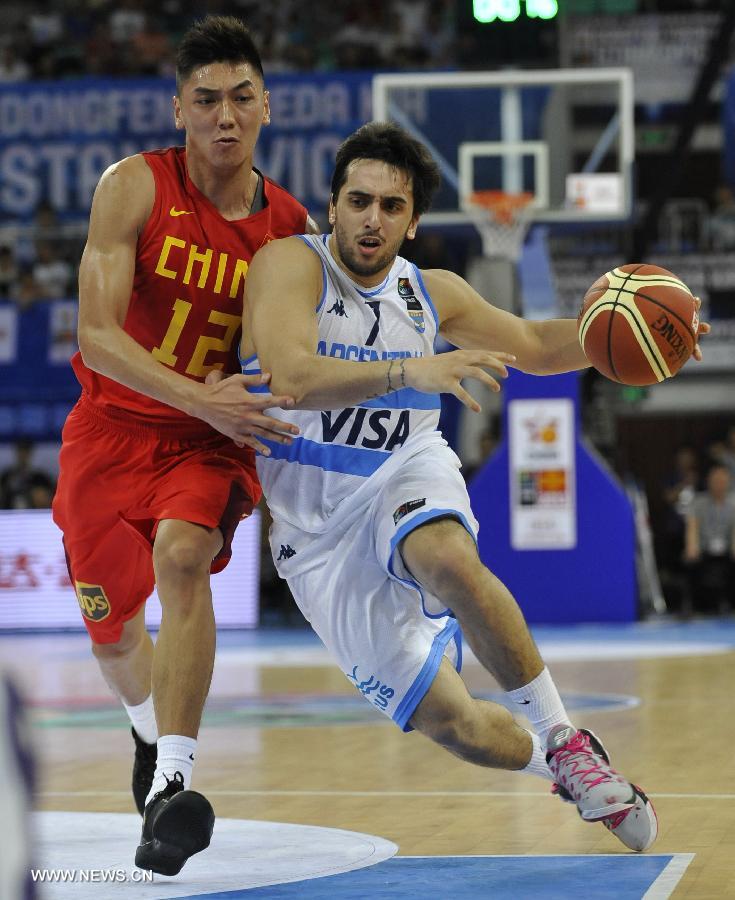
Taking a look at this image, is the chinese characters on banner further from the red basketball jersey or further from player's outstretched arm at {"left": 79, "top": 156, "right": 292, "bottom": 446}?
player's outstretched arm at {"left": 79, "top": 156, "right": 292, "bottom": 446}

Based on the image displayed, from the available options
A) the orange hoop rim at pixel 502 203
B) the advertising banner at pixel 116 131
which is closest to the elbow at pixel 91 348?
the orange hoop rim at pixel 502 203

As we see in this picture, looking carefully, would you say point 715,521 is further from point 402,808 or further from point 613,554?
point 402,808

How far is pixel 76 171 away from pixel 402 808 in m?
14.7

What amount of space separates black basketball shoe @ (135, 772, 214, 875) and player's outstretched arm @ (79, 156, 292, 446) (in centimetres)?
101

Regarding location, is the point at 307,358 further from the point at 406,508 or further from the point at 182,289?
the point at 182,289

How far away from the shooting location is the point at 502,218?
51.0ft

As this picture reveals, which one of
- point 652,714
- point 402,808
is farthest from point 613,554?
point 402,808

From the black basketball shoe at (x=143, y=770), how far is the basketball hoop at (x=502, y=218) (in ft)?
37.0

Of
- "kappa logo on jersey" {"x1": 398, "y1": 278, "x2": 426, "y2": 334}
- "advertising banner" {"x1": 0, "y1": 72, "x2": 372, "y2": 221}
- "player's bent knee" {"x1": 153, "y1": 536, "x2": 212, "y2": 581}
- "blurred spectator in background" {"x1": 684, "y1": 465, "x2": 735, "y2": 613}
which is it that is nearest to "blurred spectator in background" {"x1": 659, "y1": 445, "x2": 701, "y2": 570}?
"blurred spectator in background" {"x1": 684, "y1": 465, "x2": 735, "y2": 613}

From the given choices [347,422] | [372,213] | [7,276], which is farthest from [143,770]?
[7,276]

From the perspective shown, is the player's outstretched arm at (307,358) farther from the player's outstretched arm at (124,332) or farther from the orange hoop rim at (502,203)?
the orange hoop rim at (502,203)

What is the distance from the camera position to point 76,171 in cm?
1852

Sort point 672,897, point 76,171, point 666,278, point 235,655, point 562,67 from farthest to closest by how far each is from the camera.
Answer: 1. point 562,67
2. point 76,171
3. point 235,655
4. point 666,278
5. point 672,897

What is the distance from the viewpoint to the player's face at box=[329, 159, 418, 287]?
447 cm
